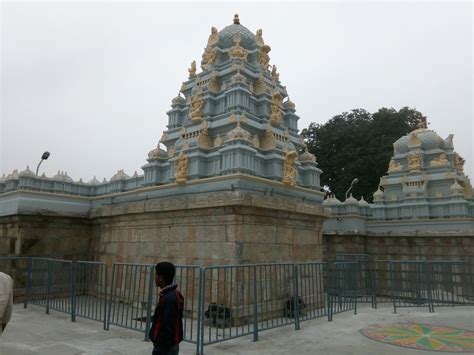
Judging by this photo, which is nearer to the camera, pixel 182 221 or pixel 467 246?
pixel 182 221

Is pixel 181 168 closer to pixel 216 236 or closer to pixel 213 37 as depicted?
pixel 216 236

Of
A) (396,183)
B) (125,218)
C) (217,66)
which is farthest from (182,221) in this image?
(396,183)

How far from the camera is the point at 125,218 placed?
37.3ft

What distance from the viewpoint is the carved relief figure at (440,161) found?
19.1 metres

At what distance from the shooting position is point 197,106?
492 inches

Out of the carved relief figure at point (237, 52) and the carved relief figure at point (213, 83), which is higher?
the carved relief figure at point (237, 52)

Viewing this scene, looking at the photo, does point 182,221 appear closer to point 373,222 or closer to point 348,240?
point 348,240

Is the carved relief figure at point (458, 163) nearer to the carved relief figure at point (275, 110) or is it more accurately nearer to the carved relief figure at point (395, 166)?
the carved relief figure at point (395, 166)

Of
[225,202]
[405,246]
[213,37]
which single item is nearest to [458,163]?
[405,246]

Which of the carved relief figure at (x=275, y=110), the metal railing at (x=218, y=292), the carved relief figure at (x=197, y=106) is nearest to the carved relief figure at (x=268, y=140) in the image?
the carved relief figure at (x=275, y=110)

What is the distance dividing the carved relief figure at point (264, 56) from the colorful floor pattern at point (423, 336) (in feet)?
33.0

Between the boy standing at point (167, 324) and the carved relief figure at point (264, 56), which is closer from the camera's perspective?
the boy standing at point (167, 324)

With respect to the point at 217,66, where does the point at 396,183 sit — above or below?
below

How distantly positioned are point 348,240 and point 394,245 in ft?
6.72
